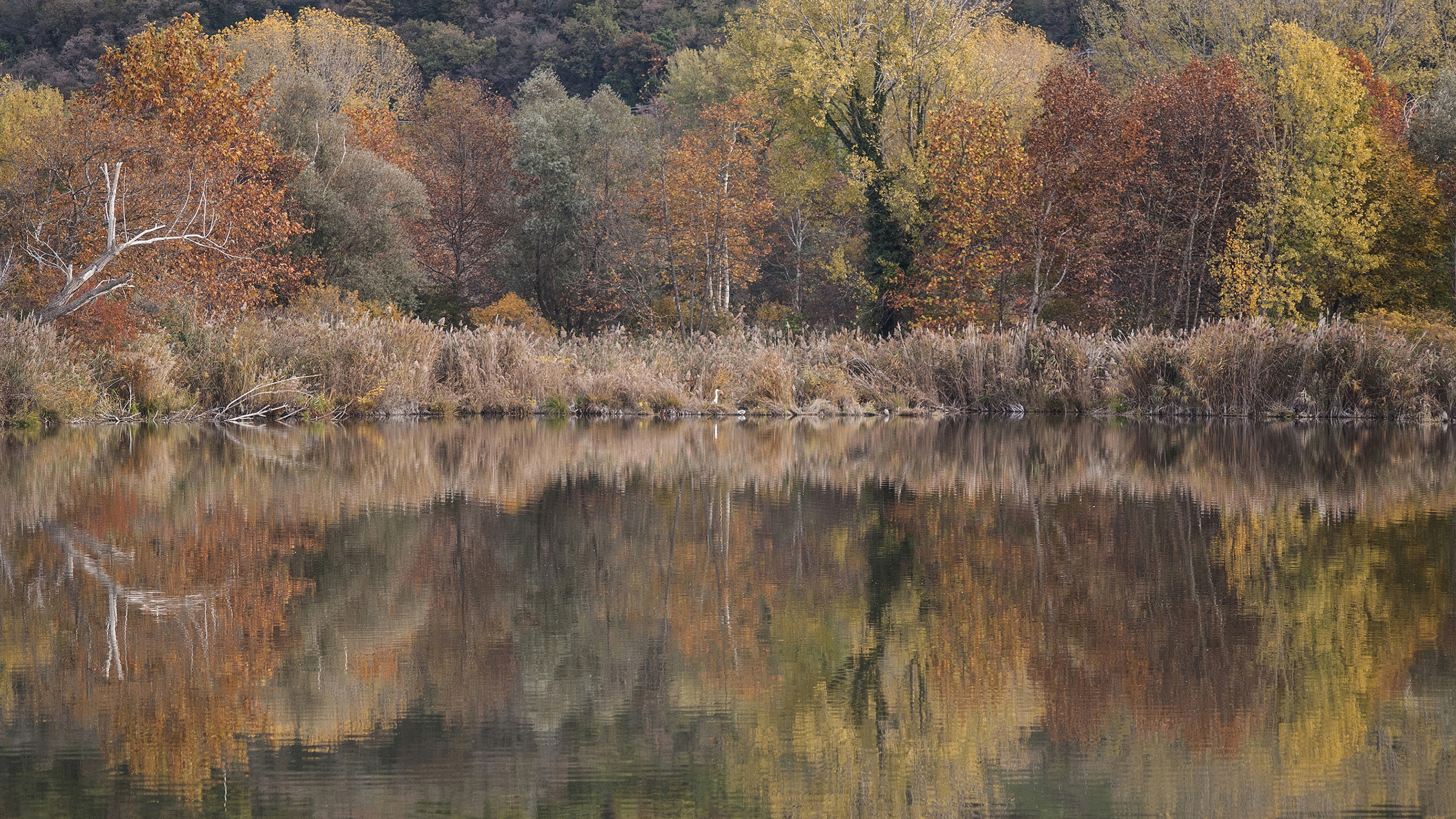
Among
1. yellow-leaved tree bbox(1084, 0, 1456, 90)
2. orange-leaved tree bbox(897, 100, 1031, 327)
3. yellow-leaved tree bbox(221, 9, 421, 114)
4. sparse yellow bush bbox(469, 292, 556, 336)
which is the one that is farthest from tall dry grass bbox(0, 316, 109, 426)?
yellow-leaved tree bbox(1084, 0, 1456, 90)

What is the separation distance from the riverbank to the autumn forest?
89 millimetres

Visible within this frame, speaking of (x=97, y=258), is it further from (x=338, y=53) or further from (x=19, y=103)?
(x=338, y=53)

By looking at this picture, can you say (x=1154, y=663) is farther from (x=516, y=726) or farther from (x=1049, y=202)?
(x=1049, y=202)

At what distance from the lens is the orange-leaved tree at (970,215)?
110 feet

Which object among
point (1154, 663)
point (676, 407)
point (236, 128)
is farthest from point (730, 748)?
point (236, 128)

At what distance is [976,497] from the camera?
9.52m

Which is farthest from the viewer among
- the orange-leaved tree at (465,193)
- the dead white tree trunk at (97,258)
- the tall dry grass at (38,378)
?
the orange-leaved tree at (465,193)

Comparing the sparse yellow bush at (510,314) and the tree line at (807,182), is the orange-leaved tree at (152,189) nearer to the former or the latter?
the tree line at (807,182)

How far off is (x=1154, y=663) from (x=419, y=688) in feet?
7.31

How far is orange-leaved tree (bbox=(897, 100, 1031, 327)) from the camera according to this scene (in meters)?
33.6

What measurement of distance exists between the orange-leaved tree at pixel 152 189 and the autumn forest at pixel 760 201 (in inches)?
3.5

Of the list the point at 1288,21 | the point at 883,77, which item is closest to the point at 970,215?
the point at 883,77

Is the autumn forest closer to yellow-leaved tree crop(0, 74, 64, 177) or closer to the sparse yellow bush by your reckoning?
the sparse yellow bush

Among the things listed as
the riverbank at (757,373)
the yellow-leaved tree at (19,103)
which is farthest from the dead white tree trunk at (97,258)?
the yellow-leaved tree at (19,103)
